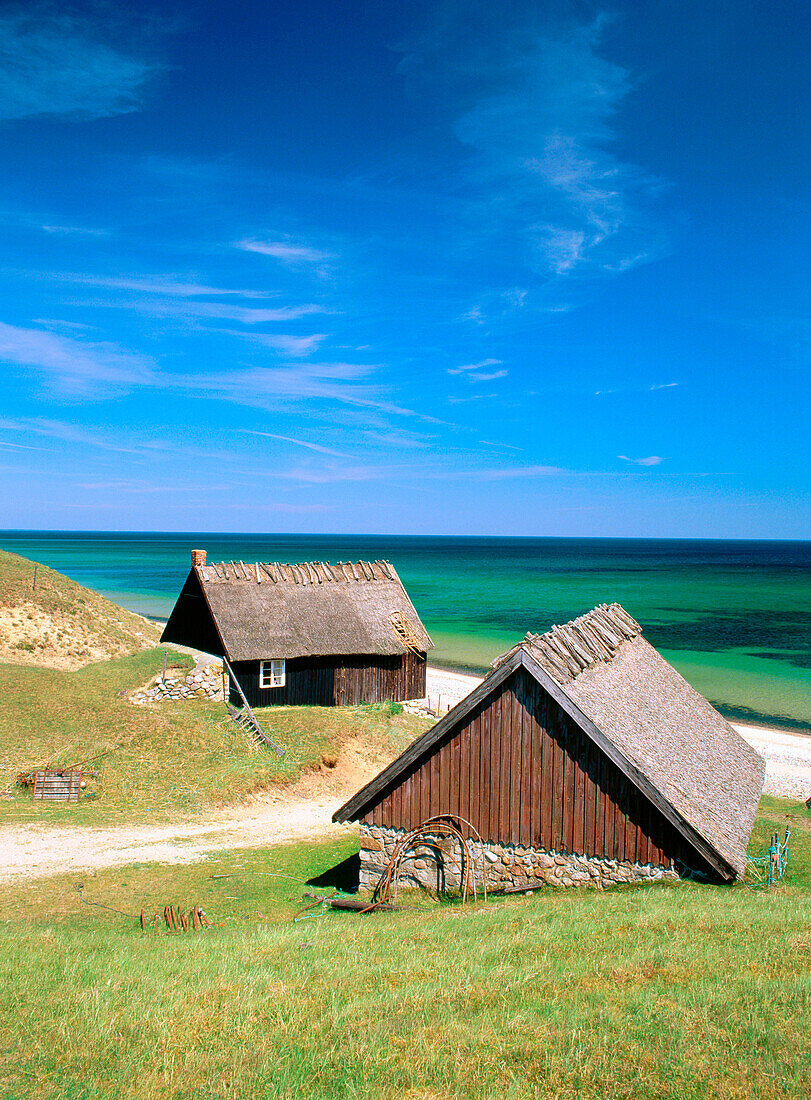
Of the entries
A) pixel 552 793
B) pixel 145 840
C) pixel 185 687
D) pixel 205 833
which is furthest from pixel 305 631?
pixel 552 793

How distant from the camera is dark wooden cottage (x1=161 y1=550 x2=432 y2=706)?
2980 centimetres

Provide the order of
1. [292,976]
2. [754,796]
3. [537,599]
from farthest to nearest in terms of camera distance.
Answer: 1. [537,599]
2. [754,796]
3. [292,976]

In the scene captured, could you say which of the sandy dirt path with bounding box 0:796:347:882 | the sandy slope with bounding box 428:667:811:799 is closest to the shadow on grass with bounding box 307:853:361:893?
the sandy dirt path with bounding box 0:796:347:882

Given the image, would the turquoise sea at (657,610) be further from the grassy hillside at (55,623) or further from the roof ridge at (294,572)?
the grassy hillside at (55,623)

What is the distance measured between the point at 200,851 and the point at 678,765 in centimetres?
1190

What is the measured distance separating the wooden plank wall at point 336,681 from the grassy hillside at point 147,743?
2.68 ft

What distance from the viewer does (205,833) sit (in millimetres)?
19641

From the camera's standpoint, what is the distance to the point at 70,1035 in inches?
275

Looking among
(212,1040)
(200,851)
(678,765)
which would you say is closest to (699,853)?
(678,765)

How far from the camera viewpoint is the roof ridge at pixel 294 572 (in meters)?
31.5

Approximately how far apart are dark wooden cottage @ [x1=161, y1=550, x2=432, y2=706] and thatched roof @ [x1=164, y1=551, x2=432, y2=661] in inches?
1.8

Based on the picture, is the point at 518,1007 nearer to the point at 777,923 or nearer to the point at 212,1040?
the point at 212,1040

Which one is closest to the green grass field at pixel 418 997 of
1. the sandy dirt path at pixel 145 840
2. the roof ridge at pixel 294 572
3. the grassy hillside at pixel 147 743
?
the sandy dirt path at pixel 145 840

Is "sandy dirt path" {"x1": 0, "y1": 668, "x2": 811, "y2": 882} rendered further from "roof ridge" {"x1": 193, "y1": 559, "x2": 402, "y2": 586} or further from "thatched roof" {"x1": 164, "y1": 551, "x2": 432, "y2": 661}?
"roof ridge" {"x1": 193, "y1": 559, "x2": 402, "y2": 586}
